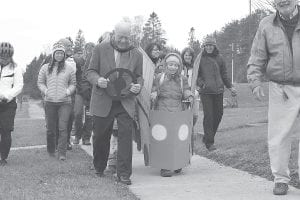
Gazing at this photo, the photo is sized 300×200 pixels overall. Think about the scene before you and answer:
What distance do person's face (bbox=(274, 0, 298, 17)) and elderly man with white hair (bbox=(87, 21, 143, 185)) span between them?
1.92 meters

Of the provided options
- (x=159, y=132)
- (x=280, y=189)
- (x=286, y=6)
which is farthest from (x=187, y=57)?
(x=280, y=189)

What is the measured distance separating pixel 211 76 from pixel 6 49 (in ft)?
10.9

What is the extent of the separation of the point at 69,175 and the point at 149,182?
3.54 feet

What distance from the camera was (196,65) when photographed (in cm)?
878

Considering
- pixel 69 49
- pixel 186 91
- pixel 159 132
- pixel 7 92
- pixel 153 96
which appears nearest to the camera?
pixel 159 132

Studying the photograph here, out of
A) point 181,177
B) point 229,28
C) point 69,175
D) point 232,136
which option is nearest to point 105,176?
point 69,175

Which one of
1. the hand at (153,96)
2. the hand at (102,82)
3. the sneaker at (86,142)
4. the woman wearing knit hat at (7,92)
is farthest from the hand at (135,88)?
the sneaker at (86,142)

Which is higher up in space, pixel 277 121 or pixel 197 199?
pixel 277 121

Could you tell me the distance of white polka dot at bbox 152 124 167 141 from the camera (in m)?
7.64

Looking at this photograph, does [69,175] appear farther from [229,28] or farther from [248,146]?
[229,28]

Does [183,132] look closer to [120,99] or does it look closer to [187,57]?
[120,99]

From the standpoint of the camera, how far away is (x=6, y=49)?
8.93m

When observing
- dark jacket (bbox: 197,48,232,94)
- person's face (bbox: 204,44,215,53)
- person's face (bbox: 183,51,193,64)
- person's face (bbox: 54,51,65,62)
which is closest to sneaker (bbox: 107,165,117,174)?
person's face (bbox: 54,51,65,62)

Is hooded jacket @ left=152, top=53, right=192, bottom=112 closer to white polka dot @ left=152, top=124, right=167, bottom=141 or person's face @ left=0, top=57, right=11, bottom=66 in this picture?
white polka dot @ left=152, top=124, right=167, bottom=141
